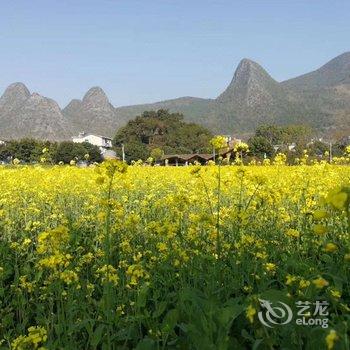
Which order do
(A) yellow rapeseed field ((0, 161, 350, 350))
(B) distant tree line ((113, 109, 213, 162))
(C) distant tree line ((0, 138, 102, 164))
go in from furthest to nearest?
(B) distant tree line ((113, 109, 213, 162)) < (C) distant tree line ((0, 138, 102, 164)) < (A) yellow rapeseed field ((0, 161, 350, 350))

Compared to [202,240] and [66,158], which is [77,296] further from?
[66,158]

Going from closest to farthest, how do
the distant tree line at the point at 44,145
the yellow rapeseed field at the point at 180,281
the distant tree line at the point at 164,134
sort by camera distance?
the yellow rapeseed field at the point at 180,281
the distant tree line at the point at 44,145
the distant tree line at the point at 164,134

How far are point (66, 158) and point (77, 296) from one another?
68195 mm

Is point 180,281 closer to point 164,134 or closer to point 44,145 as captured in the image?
point 44,145

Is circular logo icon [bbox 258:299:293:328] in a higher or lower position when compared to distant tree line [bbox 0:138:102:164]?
higher

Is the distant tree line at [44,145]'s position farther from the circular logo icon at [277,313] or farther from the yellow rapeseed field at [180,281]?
the circular logo icon at [277,313]

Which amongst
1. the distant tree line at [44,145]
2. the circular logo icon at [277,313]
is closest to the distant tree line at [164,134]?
the distant tree line at [44,145]

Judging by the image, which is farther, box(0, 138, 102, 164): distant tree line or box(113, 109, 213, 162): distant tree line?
box(113, 109, 213, 162): distant tree line

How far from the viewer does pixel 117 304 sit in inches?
127

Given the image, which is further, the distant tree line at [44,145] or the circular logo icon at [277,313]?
the distant tree line at [44,145]

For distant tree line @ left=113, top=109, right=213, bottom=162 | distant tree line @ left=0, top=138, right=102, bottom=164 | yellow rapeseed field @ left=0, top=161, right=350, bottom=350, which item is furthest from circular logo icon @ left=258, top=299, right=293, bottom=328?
distant tree line @ left=113, top=109, right=213, bottom=162

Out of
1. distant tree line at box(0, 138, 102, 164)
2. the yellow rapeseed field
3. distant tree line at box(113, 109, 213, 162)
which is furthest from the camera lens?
distant tree line at box(113, 109, 213, 162)

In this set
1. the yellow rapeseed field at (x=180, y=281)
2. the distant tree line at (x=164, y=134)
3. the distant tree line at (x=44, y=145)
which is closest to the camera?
the yellow rapeseed field at (x=180, y=281)

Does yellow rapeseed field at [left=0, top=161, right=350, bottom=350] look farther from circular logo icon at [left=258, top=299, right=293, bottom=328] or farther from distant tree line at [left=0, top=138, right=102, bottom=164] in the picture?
distant tree line at [left=0, top=138, right=102, bottom=164]
